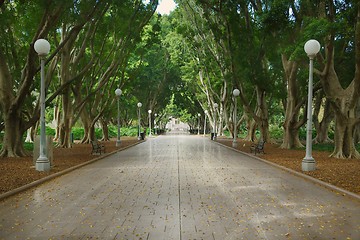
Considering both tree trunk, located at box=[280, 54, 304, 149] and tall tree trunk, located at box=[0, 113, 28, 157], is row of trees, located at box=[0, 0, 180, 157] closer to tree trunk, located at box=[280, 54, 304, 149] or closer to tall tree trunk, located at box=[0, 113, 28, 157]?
tall tree trunk, located at box=[0, 113, 28, 157]

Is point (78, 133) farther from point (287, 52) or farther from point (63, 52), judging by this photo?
point (287, 52)

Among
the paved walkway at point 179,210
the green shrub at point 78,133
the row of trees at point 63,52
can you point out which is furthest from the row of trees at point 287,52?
the green shrub at point 78,133

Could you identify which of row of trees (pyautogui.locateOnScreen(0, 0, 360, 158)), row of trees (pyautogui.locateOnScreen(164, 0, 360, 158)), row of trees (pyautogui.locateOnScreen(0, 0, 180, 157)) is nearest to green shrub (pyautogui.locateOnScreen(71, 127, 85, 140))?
row of trees (pyautogui.locateOnScreen(0, 0, 180, 157))

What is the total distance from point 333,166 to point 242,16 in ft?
43.0

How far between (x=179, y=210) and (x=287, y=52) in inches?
482

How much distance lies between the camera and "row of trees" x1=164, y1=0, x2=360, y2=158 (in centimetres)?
1627

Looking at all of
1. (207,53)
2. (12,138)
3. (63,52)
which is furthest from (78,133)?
(12,138)

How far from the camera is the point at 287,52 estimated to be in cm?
1734

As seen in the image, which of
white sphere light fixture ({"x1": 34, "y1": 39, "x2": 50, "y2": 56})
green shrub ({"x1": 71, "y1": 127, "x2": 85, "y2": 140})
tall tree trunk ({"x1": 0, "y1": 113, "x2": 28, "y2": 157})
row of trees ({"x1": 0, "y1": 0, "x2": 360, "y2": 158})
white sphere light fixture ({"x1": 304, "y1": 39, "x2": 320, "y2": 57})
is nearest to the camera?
white sphere light fixture ({"x1": 34, "y1": 39, "x2": 50, "y2": 56})

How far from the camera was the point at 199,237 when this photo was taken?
18.1 feet

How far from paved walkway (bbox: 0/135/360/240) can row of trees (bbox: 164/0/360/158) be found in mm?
7733

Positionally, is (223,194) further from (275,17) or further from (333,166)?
(275,17)

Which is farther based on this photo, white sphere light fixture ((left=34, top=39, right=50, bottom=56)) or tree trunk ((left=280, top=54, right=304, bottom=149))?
tree trunk ((left=280, top=54, right=304, bottom=149))

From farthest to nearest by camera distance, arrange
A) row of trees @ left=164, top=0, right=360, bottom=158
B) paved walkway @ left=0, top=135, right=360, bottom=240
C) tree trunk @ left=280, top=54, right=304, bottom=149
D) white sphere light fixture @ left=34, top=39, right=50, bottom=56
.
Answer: tree trunk @ left=280, top=54, right=304, bottom=149, row of trees @ left=164, top=0, right=360, bottom=158, white sphere light fixture @ left=34, top=39, right=50, bottom=56, paved walkway @ left=0, top=135, right=360, bottom=240
